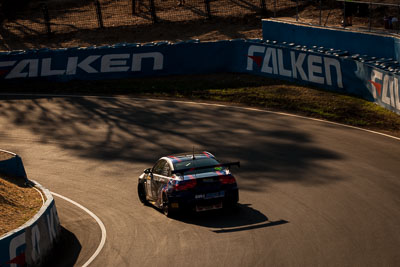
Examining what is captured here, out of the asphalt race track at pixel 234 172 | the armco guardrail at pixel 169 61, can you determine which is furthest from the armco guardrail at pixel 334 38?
the asphalt race track at pixel 234 172

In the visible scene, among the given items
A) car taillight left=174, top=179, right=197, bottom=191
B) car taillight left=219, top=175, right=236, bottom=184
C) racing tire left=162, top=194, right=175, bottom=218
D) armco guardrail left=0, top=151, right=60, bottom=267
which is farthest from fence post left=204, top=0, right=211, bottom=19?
armco guardrail left=0, top=151, right=60, bottom=267

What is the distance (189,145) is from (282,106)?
676cm

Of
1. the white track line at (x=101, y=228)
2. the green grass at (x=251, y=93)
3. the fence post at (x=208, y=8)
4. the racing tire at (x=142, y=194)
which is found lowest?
the white track line at (x=101, y=228)

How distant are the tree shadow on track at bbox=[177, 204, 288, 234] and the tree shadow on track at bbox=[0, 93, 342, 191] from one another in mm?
2111

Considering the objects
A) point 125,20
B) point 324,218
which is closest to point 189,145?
point 324,218

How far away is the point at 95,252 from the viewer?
14547mm

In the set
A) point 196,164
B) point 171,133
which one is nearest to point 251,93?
point 171,133

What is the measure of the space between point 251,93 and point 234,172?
11.5 meters

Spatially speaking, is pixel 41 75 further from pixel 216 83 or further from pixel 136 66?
pixel 216 83

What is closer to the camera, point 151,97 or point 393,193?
point 393,193

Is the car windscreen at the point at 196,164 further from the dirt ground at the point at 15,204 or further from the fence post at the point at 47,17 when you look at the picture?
the fence post at the point at 47,17

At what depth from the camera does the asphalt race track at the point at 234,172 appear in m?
13.8

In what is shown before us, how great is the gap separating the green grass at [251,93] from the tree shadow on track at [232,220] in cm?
1017

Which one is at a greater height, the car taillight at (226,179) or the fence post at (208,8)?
the fence post at (208,8)
